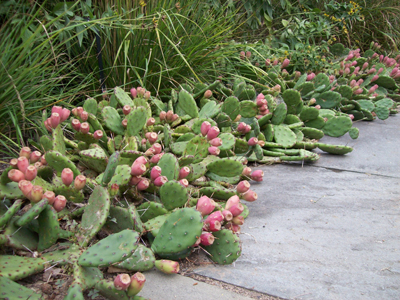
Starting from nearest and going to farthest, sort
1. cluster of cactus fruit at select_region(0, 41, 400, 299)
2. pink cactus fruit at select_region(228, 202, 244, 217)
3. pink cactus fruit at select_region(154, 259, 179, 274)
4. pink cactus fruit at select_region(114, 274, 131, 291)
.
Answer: pink cactus fruit at select_region(114, 274, 131, 291)
cluster of cactus fruit at select_region(0, 41, 400, 299)
pink cactus fruit at select_region(154, 259, 179, 274)
pink cactus fruit at select_region(228, 202, 244, 217)

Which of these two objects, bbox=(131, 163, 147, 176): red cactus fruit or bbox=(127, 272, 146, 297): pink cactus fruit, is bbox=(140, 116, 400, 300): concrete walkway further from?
bbox=(131, 163, 147, 176): red cactus fruit

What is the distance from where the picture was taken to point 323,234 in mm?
1803

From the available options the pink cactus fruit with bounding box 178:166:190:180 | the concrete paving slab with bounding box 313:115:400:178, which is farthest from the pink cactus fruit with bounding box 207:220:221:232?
the concrete paving slab with bounding box 313:115:400:178

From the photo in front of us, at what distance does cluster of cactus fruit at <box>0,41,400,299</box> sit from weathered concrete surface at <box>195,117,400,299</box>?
0.12 m

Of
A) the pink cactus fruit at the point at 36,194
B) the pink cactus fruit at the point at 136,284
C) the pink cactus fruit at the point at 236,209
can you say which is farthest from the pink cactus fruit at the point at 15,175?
the pink cactus fruit at the point at 236,209

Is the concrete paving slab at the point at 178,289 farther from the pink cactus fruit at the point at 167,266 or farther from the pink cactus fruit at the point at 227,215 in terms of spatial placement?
the pink cactus fruit at the point at 227,215

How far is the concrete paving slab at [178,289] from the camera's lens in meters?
1.33

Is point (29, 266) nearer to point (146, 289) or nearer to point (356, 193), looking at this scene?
point (146, 289)

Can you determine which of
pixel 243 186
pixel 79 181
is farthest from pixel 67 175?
pixel 243 186

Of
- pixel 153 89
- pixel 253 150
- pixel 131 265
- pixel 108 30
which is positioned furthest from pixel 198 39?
pixel 131 265

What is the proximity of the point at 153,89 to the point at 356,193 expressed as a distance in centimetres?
174

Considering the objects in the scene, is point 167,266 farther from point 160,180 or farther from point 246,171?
point 246,171

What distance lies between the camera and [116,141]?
2195 millimetres

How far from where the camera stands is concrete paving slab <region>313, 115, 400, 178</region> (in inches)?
107
